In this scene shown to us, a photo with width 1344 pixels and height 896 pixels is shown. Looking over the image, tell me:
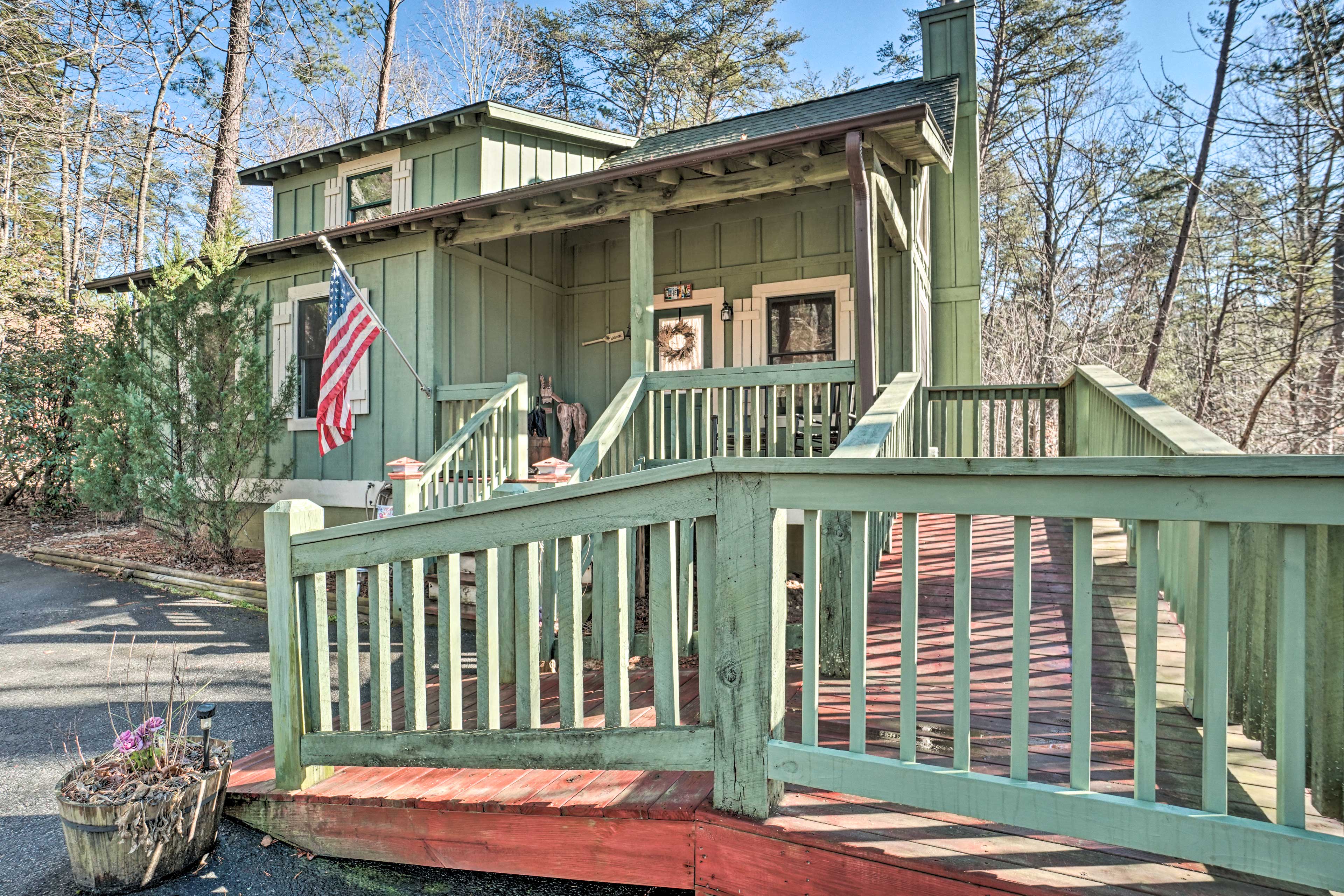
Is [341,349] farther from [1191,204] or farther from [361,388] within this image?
[1191,204]

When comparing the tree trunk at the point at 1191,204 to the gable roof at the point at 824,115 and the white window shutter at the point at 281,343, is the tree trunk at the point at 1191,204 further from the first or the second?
the white window shutter at the point at 281,343

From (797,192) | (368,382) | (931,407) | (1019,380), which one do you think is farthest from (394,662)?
(1019,380)

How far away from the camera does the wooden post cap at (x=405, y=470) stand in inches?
216

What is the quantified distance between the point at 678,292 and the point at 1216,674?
298 inches

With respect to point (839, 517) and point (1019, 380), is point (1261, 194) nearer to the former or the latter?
point (1019, 380)

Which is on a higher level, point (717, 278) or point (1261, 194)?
point (1261, 194)

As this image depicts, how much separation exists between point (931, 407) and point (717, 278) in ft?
9.42

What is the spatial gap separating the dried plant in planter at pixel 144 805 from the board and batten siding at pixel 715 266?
5.86 m

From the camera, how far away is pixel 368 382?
8117 millimetres

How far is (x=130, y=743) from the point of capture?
2637mm

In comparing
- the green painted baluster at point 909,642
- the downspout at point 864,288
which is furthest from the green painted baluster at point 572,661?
the downspout at point 864,288

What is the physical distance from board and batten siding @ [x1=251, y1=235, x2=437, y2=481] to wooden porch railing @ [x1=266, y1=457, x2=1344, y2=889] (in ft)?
16.6

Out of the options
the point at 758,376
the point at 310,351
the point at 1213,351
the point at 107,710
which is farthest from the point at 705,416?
the point at 1213,351

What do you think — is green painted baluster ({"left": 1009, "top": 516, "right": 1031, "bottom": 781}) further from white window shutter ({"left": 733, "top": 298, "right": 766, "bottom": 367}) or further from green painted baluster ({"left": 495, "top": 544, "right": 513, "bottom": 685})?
white window shutter ({"left": 733, "top": 298, "right": 766, "bottom": 367})
